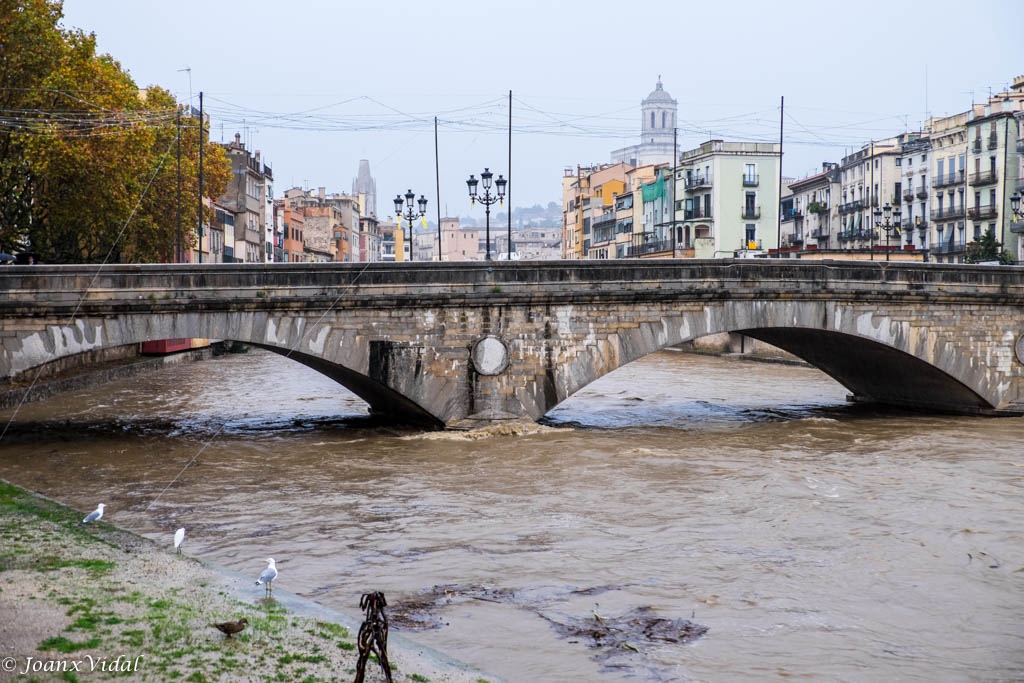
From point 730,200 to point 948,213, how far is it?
14.9m

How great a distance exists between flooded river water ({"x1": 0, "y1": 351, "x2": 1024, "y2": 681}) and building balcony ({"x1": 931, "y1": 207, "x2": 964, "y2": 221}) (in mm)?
36836

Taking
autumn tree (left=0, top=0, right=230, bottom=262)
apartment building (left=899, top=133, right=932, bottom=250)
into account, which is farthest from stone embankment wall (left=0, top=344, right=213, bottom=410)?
apartment building (left=899, top=133, right=932, bottom=250)

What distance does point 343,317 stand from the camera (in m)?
23.8

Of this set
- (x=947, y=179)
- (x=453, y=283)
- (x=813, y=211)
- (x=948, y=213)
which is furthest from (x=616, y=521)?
(x=813, y=211)

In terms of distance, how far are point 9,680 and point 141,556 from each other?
466cm

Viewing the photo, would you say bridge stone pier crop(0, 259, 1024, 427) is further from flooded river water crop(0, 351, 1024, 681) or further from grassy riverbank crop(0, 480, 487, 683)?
grassy riverbank crop(0, 480, 487, 683)

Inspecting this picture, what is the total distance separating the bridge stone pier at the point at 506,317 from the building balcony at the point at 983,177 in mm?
33953

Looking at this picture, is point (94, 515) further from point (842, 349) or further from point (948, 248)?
point (948, 248)

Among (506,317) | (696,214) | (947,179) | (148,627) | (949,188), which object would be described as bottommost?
(148,627)

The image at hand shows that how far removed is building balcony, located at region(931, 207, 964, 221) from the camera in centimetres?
6291

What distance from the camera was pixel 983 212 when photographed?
60.8 metres

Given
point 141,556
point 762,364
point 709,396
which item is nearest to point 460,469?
point 141,556

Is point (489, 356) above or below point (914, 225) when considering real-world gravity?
below

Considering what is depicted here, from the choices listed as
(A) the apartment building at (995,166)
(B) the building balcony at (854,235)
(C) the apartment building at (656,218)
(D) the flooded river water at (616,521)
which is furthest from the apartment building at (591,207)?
(D) the flooded river water at (616,521)
